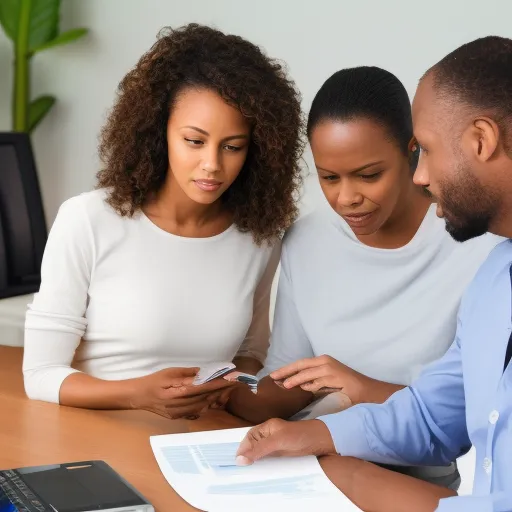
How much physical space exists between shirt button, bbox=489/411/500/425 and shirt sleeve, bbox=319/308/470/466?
0.22 metres

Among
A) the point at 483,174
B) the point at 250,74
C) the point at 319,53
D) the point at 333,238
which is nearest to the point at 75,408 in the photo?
the point at 333,238

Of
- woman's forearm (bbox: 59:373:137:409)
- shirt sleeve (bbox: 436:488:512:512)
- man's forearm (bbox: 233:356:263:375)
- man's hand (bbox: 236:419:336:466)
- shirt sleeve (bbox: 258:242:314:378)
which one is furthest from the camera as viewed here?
man's forearm (bbox: 233:356:263:375)

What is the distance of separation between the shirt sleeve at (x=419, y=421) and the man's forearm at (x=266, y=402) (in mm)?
236

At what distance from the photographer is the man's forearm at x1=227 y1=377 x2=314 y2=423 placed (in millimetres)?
1724

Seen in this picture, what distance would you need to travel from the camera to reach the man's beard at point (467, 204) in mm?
1321

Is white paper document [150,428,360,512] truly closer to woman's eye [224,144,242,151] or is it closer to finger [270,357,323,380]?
finger [270,357,323,380]

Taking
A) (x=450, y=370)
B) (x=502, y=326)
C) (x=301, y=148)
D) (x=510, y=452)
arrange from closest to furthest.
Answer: (x=510, y=452)
(x=502, y=326)
(x=450, y=370)
(x=301, y=148)

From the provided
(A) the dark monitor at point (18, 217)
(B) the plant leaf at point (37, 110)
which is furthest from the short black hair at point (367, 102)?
(B) the plant leaf at point (37, 110)

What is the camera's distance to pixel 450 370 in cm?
152

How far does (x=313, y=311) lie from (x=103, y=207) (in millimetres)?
519

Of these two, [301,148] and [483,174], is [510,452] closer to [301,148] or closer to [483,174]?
[483,174]

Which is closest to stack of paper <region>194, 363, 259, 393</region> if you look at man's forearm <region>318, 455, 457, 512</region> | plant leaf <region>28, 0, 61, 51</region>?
man's forearm <region>318, 455, 457, 512</region>

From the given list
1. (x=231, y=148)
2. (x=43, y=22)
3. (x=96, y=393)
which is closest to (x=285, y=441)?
(x=96, y=393)

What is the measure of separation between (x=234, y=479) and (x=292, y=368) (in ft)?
0.94
